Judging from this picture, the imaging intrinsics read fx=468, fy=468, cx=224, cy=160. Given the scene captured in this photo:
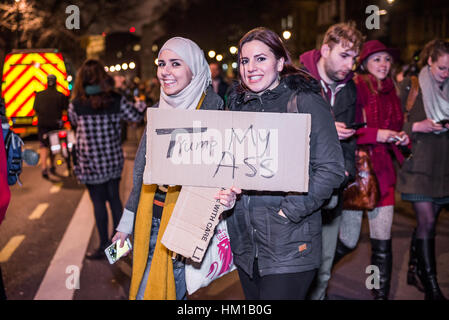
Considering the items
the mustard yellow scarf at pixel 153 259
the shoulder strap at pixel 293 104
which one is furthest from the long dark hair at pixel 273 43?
the mustard yellow scarf at pixel 153 259

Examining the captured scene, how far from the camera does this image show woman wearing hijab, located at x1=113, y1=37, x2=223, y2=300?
9.07ft

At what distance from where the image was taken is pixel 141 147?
291 cm

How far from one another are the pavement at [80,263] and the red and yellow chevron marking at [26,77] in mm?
1380

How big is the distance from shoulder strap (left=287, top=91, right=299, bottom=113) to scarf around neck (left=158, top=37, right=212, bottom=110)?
62 centimetres

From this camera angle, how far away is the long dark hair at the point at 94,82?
476 centimetres

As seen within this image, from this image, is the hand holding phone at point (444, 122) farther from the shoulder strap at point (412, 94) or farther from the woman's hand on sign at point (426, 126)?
the shoulder strap at point (412, 94)

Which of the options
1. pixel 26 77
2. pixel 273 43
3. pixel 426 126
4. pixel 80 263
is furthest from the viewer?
pixel 80 263

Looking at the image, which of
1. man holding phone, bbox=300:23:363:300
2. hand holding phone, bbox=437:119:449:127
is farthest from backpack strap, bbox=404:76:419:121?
man holding phone, bbox=300:23:363:300

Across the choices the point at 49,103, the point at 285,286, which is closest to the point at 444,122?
the point at 285,286

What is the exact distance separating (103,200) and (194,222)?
2.95 m

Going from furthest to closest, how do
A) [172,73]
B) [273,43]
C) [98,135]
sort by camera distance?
1. [98,135]
2. [172,73]
3. [273,43]

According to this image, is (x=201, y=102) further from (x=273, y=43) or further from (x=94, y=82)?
(x=94, y=82)

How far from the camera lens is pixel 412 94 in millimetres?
4207
